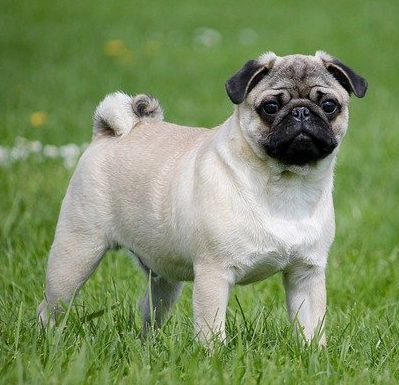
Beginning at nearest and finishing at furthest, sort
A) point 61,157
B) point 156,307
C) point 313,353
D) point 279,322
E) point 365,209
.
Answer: point 313,353, point 279,322, point 156,307, point 365,209, point 61,157

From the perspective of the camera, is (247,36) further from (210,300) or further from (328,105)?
(210,300)

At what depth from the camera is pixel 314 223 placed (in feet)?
14.0

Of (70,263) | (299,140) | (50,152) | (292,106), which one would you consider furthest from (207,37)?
(299,140)

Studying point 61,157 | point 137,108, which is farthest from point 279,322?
point 61,157

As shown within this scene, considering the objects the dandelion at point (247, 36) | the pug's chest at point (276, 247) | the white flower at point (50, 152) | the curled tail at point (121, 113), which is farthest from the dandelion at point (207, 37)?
the pug's chest at point (276, 247)

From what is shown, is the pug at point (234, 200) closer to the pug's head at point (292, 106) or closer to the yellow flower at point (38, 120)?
the pug's head at point (292, 106)

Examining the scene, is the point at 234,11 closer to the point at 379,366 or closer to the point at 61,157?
the point at 61,157

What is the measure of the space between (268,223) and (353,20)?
45.8ft

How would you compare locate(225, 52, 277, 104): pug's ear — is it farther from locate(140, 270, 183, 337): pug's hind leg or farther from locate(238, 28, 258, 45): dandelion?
locate(238, 28, 258, 45): dandelion

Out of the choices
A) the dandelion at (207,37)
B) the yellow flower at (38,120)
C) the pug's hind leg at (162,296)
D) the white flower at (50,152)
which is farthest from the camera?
the dandelion at (207,37)

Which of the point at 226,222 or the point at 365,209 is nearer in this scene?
the point at 226,222

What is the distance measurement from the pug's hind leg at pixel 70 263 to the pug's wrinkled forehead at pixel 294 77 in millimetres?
1030

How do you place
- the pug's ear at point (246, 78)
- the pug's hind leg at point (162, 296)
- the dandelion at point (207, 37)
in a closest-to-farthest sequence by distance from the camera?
1. the pug's ear at point (246, 78)
2. the pug's hind leg at point (162, 296)
3. the dandelion at point (207, 37)

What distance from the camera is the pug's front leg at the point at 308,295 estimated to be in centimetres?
436
